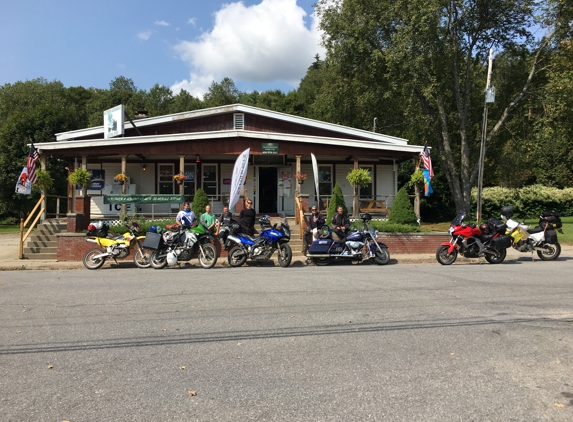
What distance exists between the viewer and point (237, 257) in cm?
1267

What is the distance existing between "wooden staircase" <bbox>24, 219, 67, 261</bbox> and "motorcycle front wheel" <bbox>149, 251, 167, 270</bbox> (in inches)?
179

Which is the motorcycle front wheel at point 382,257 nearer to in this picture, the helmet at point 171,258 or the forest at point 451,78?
Result: the helmet at point 171,258

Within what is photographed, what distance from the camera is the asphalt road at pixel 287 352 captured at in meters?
3.73

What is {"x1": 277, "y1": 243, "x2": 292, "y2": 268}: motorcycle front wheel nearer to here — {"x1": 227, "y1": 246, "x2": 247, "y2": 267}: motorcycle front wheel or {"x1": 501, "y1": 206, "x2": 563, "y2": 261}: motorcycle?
{"x1": 227, "y1": 246, "x2": 247, "y2": 267}: motorcycle front wheel

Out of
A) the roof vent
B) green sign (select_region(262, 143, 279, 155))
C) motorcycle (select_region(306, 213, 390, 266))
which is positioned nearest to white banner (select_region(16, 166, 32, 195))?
green sign (select_region(262, 143, 279, 155))

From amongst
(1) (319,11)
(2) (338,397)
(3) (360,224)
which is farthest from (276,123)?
(2) (338,397)

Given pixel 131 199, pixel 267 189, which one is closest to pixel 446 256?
pixel 267 189

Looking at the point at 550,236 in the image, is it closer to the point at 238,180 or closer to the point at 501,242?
the point at 501,242

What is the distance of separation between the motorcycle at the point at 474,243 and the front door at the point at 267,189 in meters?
10.4

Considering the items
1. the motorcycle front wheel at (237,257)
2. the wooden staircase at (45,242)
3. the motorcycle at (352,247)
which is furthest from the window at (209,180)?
the motorcycle at (352,247)

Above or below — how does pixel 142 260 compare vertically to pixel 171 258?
below

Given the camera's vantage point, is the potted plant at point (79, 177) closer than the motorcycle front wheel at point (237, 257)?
No

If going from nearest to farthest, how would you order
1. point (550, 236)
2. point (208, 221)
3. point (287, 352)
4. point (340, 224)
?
point (287, 352)
point (550, 236)
point (340, 224)
point (208, 221)

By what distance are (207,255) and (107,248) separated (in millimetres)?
2808
